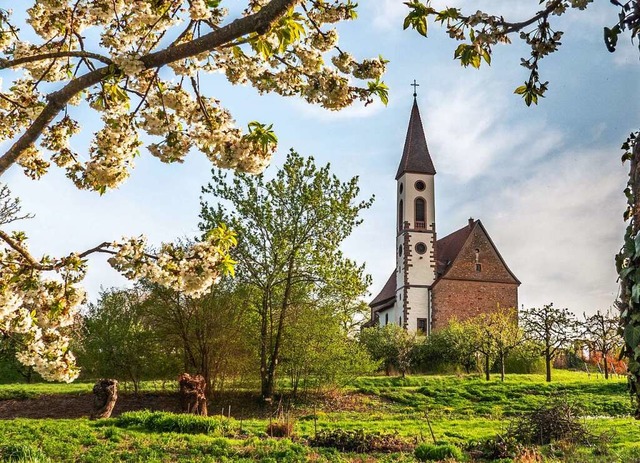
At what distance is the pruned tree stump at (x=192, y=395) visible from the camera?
16.9m

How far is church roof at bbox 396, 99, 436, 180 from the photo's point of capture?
160 feet

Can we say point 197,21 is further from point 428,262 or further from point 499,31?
point 428,262

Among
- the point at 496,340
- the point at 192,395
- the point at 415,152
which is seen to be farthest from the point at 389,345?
the point at 415,152

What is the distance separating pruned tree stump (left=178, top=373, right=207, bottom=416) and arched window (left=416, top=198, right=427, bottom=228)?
32.2m

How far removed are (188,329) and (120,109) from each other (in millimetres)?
14865

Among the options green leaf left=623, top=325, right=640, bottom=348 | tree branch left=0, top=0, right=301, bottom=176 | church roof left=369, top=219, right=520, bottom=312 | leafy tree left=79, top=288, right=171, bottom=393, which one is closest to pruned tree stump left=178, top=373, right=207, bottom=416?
leafy tree left=79, top=288, right=171, bottom=393

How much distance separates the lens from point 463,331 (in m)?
34.9

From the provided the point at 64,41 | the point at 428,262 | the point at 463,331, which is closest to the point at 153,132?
the point at 64,41

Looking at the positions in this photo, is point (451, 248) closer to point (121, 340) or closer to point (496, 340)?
point (496, 340)

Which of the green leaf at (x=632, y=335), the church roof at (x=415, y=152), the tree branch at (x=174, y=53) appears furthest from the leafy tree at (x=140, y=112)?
the church roof at (x=415, y=152)

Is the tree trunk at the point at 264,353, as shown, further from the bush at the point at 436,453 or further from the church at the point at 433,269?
the church at the point at 433,269

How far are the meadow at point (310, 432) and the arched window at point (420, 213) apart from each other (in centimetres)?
2636

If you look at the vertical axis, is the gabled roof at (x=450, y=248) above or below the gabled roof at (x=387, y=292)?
above

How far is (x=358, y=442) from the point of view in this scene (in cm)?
1084
